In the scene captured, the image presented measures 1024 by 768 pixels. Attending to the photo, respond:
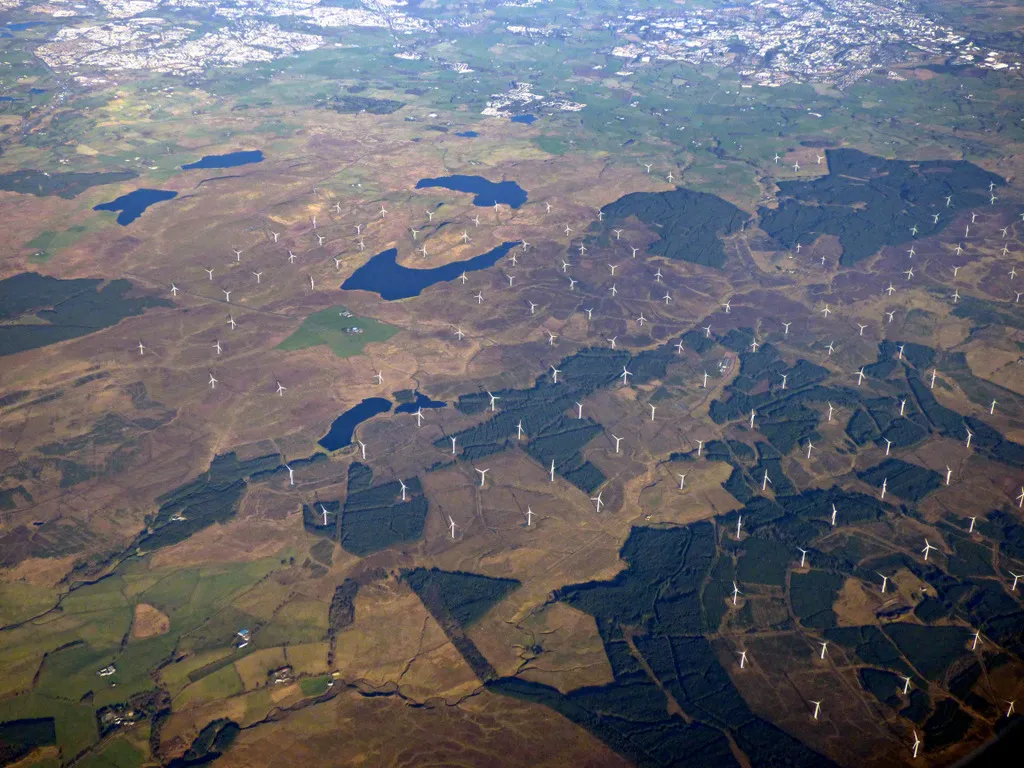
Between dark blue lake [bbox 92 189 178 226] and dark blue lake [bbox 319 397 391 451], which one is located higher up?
dark blue lake [bbox 92 189 178 226]

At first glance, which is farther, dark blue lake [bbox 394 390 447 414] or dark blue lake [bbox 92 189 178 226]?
dark blue lake [bbox 92 189 178 226]

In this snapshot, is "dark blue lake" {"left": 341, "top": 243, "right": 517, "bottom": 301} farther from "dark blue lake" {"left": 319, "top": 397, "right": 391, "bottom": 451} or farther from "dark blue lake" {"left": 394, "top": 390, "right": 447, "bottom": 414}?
"dark blue lake" {"left": 394, "top": 390, "right": 447, "bottom": 414}

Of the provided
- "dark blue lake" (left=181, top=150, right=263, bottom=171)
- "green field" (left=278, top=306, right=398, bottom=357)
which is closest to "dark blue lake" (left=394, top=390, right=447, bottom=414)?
"green field" (left=278, top=306, right=398, bottom=357)

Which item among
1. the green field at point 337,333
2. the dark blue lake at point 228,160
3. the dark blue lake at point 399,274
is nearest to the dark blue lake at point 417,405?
the green field at point 337,333

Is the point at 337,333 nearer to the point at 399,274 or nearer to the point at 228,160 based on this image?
the point at 399,274

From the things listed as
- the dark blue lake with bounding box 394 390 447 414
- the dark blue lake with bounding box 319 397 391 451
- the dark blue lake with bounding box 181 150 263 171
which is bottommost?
the dark blue lake with bounding box 319 397 391 451

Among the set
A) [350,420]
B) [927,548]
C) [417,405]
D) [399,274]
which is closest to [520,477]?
[417,405]

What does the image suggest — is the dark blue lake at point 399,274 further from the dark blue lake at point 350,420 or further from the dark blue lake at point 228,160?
the dark blue lake at point 228,160

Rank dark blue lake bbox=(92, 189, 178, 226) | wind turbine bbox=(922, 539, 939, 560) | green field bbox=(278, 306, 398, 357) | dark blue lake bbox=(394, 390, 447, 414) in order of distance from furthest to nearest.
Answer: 1. dark blue lake bbox=(92, 189, 178, 226)
2. green field bbox=(278, 306, 398, 357)
3. dark blue lake bbox=(394, 390, 447, 414)
4. wind turbine bbox=(922, 539, 939, 560)
